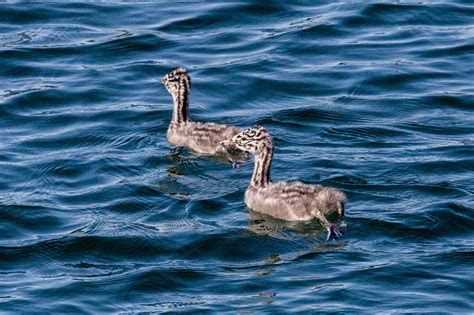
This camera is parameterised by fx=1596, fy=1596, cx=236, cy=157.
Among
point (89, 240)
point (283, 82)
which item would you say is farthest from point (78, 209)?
point (283, 82)

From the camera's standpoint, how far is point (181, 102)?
61.0 feet

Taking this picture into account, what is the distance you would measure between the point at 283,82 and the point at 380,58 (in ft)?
5.83

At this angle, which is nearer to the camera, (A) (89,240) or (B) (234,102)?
(A) (89,240)

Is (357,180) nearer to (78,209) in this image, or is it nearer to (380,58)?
(78,209)

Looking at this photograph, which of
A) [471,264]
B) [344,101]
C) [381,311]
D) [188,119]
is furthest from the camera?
[344,101]

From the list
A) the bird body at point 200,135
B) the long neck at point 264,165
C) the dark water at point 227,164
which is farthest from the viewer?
the bird body at point 200,135

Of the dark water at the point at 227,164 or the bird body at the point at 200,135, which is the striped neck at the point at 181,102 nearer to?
the bird body at the point at 200,135

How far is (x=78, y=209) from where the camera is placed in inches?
635

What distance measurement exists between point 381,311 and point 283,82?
757 centimetres

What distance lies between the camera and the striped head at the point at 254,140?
16.2m

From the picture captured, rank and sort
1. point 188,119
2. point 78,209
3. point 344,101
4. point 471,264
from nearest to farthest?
point 471,264 < point 78,209 < point 188,119 < point 344,101

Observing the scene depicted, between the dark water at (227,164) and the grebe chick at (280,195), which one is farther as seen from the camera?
the grebe chick at (280,195)

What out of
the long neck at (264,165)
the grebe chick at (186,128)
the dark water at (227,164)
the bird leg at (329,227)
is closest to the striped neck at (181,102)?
the grebe chick at (186,128)

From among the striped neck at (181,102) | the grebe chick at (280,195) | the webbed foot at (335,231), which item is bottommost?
the webbed foot at (335,231)
